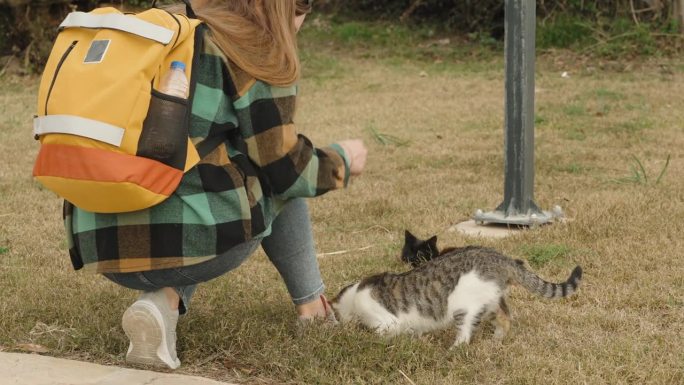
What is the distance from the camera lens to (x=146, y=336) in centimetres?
302

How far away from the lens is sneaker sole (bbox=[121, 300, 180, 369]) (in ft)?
9.73

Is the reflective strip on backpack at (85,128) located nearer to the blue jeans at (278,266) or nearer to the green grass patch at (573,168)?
the blue jeans at (278,266)

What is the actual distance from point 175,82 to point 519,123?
9.04 ft

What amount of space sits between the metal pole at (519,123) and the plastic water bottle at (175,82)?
8.80 feet

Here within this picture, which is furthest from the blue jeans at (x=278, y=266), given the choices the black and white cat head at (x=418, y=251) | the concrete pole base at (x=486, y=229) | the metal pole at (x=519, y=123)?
the metal pole at (x=519, y=123)

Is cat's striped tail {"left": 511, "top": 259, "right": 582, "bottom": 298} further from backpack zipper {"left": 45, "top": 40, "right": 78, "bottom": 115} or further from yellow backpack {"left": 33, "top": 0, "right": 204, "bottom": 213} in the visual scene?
backpack zipper {"left": 45, "top": 40, "right": 78, "bottom": 115}

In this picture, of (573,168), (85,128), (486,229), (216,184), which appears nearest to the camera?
(85,128)

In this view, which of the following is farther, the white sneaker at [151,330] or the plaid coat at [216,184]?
the white sneaker at [151,330]

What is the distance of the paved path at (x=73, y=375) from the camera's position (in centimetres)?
294

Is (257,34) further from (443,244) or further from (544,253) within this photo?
(443,244)

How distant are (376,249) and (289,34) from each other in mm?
1895

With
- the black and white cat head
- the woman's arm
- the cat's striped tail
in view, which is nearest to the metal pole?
the black and white cat head

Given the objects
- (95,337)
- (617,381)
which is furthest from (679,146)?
(95,337)

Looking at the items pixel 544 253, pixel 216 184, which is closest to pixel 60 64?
pixel 216 184
